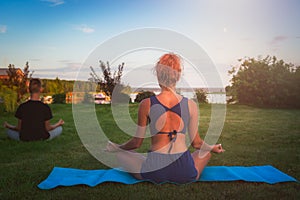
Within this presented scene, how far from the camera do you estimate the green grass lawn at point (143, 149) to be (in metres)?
2.46

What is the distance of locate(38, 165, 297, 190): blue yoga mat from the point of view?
270cm

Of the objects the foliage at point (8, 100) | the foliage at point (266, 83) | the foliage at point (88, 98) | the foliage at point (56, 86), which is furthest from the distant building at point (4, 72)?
the foliage at point (266, 83)

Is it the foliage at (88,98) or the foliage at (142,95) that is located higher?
the foliage at (142,95)

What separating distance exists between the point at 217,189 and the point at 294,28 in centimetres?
812

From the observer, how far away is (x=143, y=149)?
14.8ft

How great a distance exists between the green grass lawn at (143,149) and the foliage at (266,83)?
226 inches

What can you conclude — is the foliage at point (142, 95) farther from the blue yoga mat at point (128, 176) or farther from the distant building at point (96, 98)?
the blue yoga mat at point (128, 176)

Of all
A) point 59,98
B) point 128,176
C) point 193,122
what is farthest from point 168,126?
point 59,98

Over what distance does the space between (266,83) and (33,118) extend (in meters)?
10.1

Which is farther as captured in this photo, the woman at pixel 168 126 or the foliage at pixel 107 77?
the foliage at pixel 107 77

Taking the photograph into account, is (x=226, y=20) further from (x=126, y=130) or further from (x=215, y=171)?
(x=215, y=171)

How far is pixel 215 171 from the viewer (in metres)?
3.08

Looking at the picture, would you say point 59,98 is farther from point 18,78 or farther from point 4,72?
point 4,72

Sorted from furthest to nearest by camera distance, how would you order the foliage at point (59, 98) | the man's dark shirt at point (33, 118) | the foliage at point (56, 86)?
1. the foliage at point (56, 86)
2. the foliage at point (59, 98)
3. the man's dark shirt at point (33, 118)
